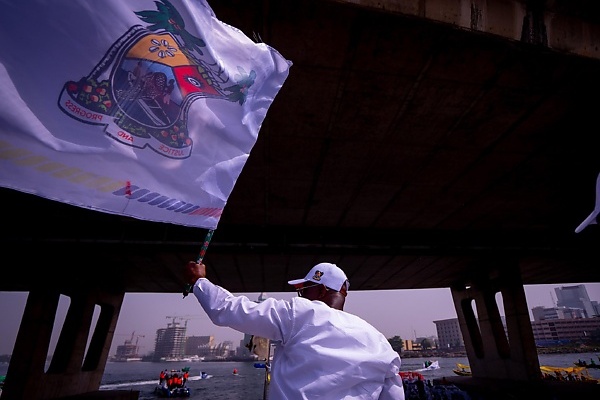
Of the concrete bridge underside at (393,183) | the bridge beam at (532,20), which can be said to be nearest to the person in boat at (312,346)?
the concrete bridge underside at (393,183)

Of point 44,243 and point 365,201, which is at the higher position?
point 365,201

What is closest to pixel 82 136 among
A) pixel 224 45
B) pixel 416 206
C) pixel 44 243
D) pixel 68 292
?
pixel 224 45

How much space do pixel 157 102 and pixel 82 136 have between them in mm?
677

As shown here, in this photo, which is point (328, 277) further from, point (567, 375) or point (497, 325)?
point (567, 375)

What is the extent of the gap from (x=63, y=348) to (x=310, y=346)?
23.9 m

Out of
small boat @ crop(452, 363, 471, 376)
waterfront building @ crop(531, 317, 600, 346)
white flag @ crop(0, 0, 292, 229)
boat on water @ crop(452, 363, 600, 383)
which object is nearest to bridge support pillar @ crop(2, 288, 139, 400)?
white flag @ crop(0, 0, 292, 229)

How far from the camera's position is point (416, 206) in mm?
12461

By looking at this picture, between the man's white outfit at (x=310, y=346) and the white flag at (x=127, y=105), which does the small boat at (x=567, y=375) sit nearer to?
the man's white outfit at (x=310, y=346)

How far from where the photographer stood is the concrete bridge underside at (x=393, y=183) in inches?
226

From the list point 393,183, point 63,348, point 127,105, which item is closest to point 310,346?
point 127,105

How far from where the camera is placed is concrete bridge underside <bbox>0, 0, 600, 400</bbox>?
18.8 feet

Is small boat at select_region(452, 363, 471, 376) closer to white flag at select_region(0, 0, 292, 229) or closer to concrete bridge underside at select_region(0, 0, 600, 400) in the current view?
concrete bridge underside at select_region(0, 0, 600, 400)

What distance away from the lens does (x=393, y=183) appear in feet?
35.1

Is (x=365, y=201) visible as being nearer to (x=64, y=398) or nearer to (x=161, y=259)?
(x=161, y=259)
